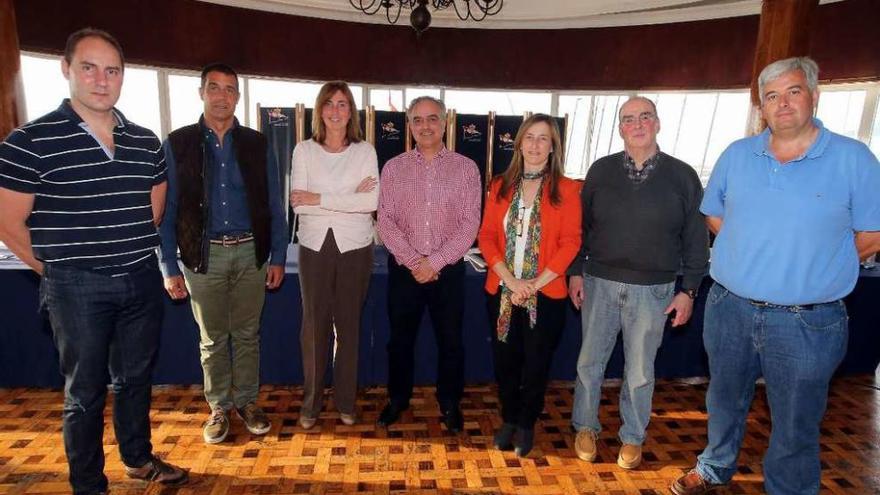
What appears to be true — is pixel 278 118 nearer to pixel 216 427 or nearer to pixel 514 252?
pixel 216 427

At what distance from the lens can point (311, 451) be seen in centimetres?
238

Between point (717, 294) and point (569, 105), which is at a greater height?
point (569, 105)

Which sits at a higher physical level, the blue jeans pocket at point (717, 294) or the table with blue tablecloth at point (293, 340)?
the blue jeans pocket at point (717, 294)

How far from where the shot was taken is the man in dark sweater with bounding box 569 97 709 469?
207 cm

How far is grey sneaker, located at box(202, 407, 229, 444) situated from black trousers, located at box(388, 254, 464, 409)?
0.80 metres

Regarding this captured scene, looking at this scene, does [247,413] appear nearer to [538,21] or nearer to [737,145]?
[737,145]

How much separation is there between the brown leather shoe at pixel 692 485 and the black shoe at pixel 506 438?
69cm

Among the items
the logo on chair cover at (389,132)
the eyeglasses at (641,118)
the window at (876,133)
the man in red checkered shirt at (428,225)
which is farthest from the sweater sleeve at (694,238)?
the logo on chair cover at (389,132)

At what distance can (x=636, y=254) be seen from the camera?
2102 mm

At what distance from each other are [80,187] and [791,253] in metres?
2.25

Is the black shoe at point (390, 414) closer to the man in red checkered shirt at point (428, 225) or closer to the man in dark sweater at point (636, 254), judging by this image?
the man in red checkered shirt at point (428, 225)

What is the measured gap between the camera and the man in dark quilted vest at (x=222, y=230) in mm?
2186

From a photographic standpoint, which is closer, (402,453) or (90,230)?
(90,230)

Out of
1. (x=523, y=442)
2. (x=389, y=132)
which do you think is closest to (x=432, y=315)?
(x=523, y=442)
